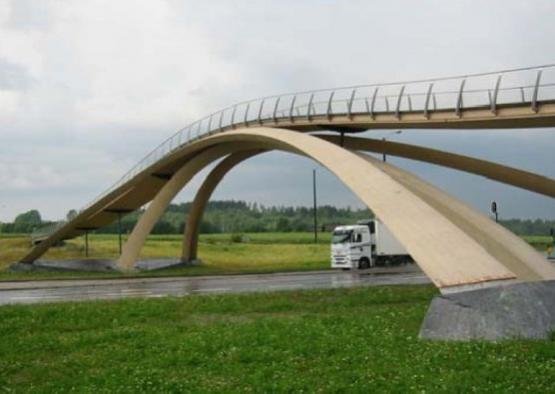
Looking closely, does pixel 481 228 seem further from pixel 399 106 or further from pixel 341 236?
pixel 341 236

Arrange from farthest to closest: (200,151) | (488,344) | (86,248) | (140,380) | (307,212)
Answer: (307,212), (86,248), (200,151), (488,344), (140,380)

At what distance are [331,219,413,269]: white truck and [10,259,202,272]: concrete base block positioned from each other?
11.6 m

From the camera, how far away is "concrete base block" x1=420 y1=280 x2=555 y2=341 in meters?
12.0

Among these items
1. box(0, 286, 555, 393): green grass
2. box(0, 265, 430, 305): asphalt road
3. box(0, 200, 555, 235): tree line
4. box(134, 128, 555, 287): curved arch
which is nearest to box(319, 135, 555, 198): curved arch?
box(0, 265, 430, 305): asphalt road

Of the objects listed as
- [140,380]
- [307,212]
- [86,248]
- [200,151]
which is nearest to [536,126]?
[140,380]

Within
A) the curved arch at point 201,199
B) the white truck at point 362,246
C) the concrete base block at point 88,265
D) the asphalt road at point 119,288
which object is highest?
the curved arch at point 201,199

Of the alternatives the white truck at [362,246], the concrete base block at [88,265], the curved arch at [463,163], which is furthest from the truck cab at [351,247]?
the concrete base block at [88,265]

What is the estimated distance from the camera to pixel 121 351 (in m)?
12.0

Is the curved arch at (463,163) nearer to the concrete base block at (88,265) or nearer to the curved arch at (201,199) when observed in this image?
the curved arch at (201,199)

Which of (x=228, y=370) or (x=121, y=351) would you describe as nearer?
(x=228, y=370)

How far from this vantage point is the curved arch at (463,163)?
29.6 meters

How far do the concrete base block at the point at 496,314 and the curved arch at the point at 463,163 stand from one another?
700 inches

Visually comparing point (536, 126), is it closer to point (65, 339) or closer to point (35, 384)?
point (65, 339)

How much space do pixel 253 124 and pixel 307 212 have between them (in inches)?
4191
